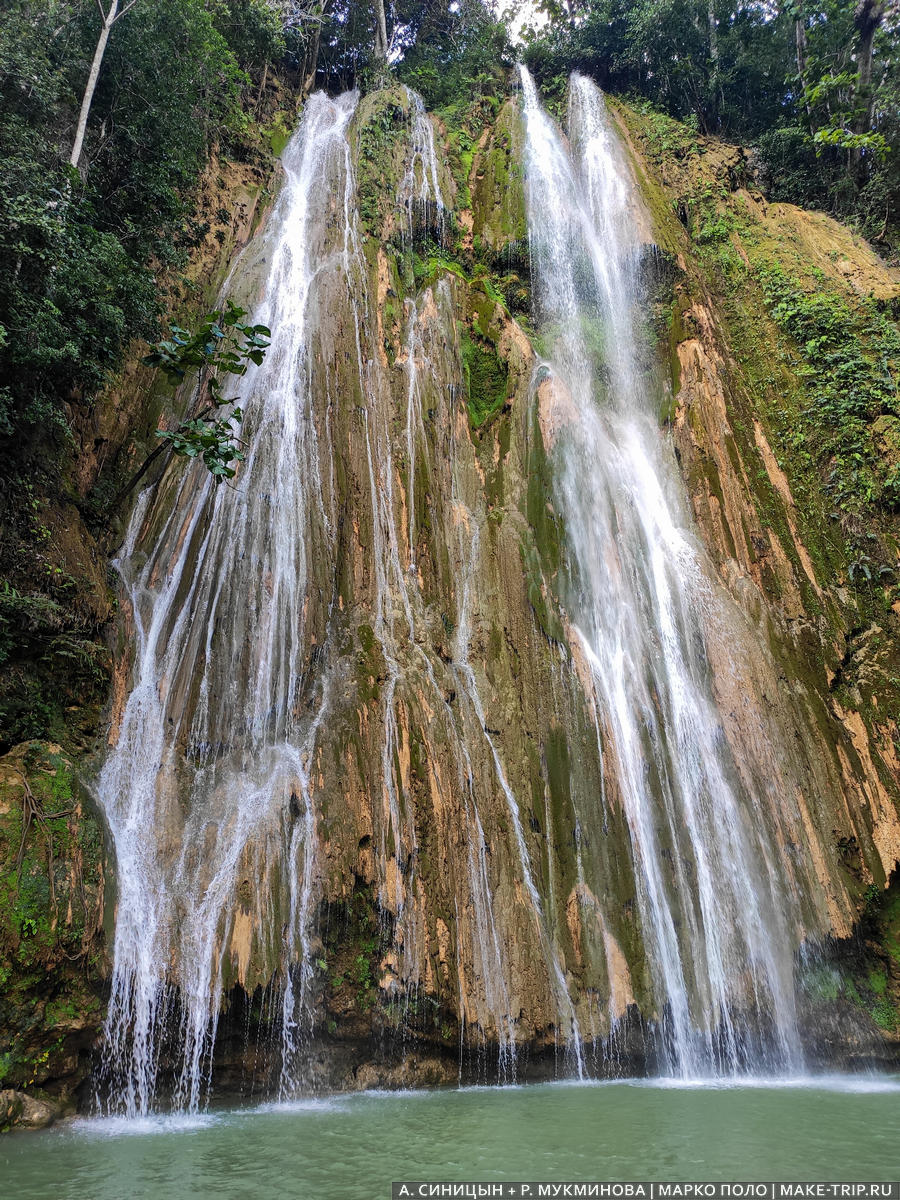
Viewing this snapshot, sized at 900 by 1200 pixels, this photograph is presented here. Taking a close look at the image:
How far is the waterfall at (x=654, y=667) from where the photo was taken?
30.7 feet

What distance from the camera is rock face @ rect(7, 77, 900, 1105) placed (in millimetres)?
8484

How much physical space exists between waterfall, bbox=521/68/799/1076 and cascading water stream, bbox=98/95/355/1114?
15.2ft

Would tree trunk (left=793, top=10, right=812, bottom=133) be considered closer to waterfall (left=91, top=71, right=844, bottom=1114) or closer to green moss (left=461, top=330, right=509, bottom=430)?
waterfall (left=91, top=71, right=844, bottom=1114)

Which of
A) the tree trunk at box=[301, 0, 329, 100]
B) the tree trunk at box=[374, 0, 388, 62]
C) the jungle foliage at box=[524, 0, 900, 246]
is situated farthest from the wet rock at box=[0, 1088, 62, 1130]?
the tree trunk at box=[374, 0, 388, 62]

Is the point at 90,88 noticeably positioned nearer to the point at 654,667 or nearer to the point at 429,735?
the point at 429,735

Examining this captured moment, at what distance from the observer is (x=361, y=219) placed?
1698 centimetres

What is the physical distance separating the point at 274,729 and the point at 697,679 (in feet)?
22.5

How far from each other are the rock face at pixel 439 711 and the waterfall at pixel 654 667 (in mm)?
325

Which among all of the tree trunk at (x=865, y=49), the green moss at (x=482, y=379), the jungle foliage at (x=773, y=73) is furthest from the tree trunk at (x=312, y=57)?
the tree trunk at (x=865, y=49)

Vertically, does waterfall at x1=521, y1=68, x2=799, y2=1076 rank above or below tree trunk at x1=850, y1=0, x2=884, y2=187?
below

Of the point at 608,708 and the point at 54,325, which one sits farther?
the point at 608,708

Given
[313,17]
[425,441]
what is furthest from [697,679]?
[313,17]

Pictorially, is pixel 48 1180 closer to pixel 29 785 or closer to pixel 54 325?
pixel 29 785

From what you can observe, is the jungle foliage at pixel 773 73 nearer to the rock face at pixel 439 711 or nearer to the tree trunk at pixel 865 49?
the tree trunk at pixel 865 49
